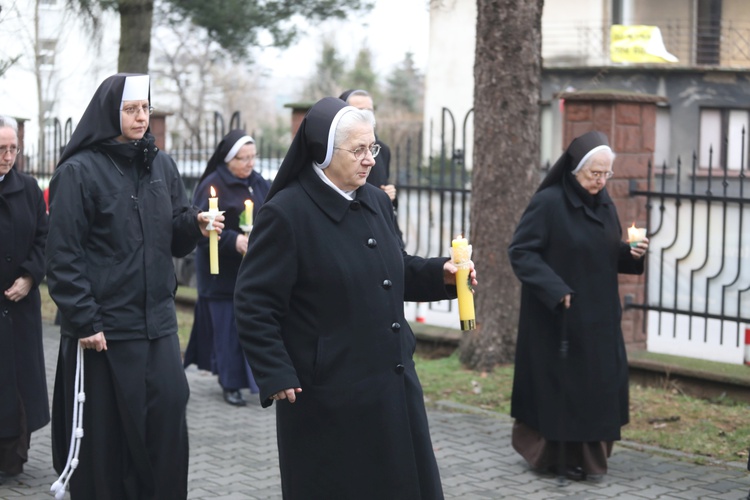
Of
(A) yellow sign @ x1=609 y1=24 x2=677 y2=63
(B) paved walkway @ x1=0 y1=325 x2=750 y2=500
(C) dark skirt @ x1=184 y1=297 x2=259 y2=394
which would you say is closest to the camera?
(B) paved walkway @ x1=0 y1=325 x2=750 y2=500

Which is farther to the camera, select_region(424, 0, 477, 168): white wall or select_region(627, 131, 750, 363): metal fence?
select_region(424, 0, 477, 168): white wall

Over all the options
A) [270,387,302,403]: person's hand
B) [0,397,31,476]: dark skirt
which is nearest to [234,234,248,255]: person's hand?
[0,397,31,476]: dark skirt

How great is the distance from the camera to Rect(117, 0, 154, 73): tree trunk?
40.9 ft

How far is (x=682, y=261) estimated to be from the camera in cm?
993

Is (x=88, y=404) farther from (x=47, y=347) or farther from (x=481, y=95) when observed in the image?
(x=47, y=347)

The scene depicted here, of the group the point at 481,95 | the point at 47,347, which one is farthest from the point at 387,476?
the point at 47,347

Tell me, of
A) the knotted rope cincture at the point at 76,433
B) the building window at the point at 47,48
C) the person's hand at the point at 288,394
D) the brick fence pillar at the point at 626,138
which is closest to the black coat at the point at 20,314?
the knotted rope cincture at the point at 76,433

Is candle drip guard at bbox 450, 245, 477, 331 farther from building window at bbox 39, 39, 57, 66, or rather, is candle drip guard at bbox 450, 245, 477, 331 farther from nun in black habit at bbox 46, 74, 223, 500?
building window at bbox 39, 39, 57, 66

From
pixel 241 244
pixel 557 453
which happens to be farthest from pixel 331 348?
pixel 241 244

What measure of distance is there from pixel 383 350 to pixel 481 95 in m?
5.80

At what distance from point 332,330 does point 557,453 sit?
2950 mm

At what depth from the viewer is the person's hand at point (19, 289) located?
6656 mm

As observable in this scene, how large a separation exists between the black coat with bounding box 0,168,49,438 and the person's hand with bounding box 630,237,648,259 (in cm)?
353

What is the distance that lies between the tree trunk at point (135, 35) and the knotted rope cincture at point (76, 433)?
25.0 ft
